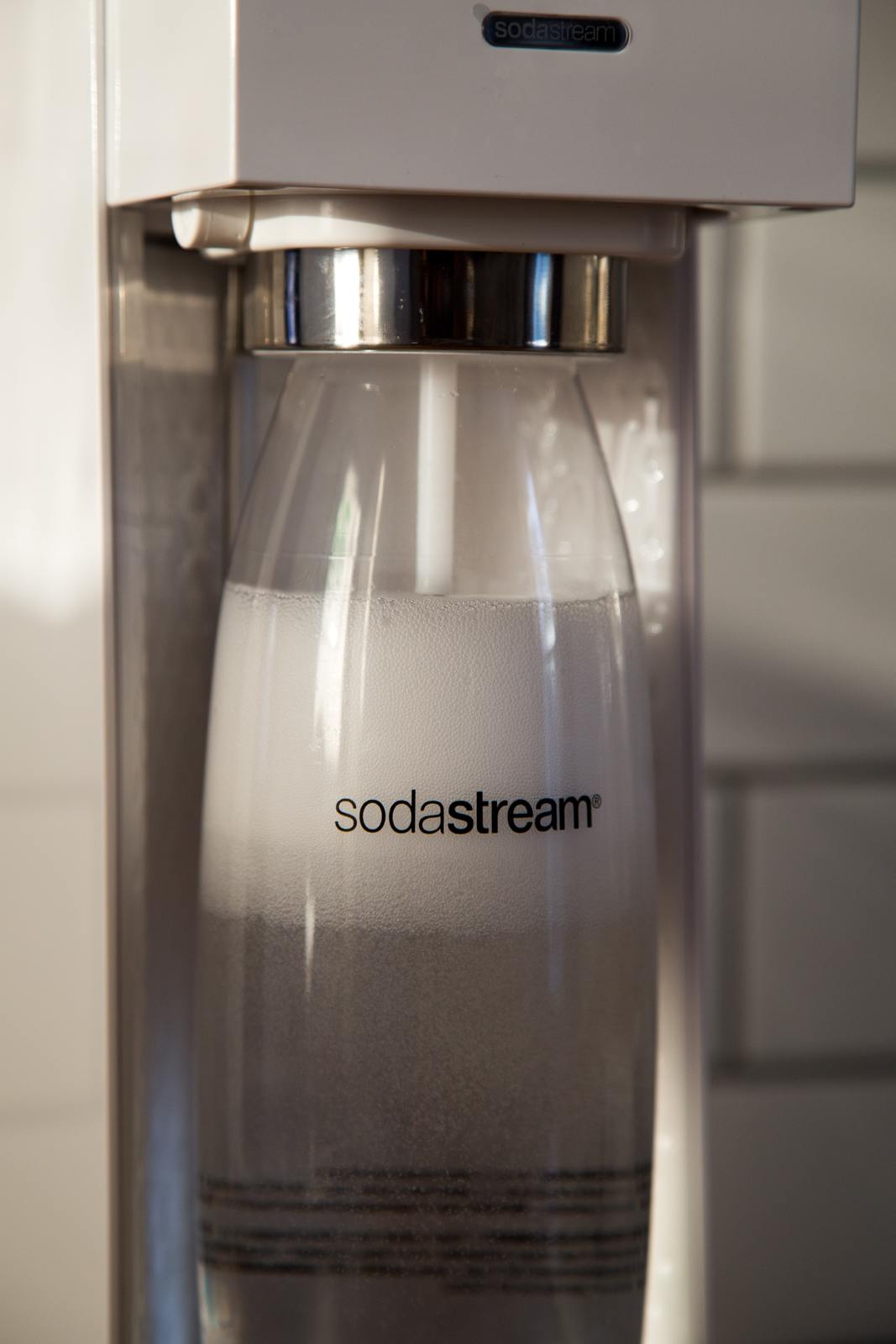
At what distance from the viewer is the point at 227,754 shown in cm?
33

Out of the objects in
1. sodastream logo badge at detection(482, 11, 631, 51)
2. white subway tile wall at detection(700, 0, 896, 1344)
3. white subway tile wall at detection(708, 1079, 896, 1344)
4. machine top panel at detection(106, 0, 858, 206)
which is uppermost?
sodastream logo badge at detection(482, 11, 631, 51)

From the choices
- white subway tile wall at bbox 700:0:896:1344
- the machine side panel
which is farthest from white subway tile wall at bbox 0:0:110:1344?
white subway tile wall at bbox 700:0:896:1344

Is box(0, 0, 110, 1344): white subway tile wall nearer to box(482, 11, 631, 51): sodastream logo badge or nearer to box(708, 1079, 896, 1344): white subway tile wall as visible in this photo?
box(482, 11, 631, 51): sodastream logo badge

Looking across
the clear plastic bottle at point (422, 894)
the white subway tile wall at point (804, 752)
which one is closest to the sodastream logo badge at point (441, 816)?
the clear plastic bottle at point (422, 894)

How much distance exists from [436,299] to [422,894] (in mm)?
121

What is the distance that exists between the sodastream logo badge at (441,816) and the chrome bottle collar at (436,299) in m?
0.09

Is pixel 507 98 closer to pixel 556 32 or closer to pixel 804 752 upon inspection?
pixel 556 32

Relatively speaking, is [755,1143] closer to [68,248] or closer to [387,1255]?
[387,1255]

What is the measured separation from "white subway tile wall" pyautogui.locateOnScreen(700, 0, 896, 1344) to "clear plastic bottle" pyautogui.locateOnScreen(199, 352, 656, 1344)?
0.24m

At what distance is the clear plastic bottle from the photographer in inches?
12.5

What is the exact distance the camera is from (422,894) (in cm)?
31

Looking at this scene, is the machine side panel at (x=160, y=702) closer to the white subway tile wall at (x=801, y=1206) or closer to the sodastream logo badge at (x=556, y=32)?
the sodastream logo badge at (x=556, y=32)

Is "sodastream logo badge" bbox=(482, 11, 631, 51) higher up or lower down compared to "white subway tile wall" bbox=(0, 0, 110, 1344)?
higher up

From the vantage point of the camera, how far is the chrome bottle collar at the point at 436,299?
30 cm
